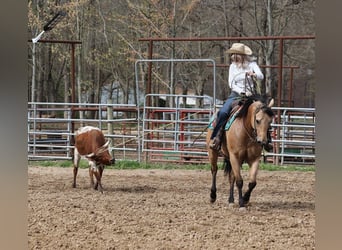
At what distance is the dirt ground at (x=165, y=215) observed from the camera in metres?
4.09

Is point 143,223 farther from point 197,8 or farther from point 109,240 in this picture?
point 197,8

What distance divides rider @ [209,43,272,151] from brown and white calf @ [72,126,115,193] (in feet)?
5.34

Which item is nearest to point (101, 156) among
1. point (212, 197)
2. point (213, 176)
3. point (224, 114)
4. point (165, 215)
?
point (213, 176)

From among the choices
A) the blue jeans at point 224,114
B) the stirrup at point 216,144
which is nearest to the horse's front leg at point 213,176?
the stirrup at point 216,144

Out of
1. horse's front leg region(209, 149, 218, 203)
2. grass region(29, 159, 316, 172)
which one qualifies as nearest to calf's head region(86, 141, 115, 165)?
horse's front leg region(209, 149, 218, 203)

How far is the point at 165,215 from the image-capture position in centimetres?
529

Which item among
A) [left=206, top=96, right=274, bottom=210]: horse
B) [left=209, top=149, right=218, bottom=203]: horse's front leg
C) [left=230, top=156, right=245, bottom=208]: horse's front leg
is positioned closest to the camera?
[left=206, top=96, right=274, bottom=210]: horse

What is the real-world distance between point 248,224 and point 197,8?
1504cm

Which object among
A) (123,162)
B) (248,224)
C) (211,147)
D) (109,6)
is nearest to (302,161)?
(123,162)

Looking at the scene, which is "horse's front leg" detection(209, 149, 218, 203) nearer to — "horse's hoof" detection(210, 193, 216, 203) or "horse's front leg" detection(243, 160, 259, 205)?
"horse's hoof" detection(210, 193, 216, 203)

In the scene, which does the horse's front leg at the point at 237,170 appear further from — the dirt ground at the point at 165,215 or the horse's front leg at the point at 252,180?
the dirt ground at the point at 165,215

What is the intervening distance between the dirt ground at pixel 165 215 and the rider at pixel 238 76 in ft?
2.78

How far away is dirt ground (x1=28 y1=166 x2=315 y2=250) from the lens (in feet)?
13.4

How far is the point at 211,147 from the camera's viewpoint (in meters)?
6.12
